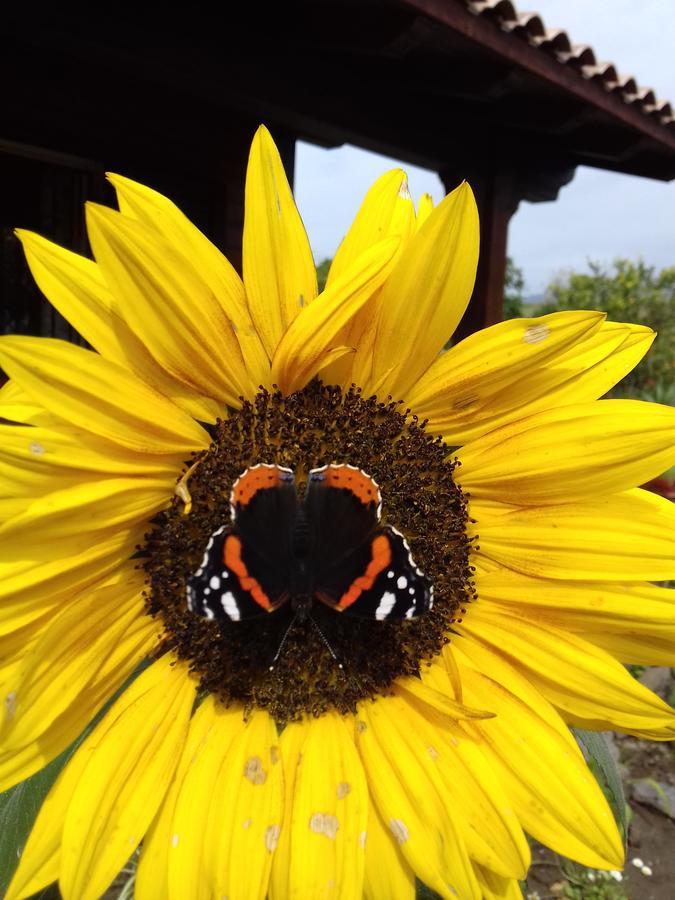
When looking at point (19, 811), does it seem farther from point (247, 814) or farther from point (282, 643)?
point (282, 643)

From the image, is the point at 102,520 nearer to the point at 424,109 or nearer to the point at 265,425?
the point at 265,425

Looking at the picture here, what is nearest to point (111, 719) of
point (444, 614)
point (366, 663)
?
point (366, 663)

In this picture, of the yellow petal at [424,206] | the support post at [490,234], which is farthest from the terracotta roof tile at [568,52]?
the yellow petal at [424,206]

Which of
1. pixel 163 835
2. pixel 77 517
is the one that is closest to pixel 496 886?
pixel 163 835

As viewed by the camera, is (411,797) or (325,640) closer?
(411,797)

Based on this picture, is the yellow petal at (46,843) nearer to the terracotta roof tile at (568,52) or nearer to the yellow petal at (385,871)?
the yellow petal at (385,871)

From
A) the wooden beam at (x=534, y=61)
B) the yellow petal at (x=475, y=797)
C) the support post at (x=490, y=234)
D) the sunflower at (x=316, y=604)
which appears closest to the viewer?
the sunflower at (x=316, y=604)

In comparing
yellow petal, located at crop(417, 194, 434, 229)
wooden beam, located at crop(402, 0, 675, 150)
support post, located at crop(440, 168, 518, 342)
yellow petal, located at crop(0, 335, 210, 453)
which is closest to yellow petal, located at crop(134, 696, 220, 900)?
yellow petal, located at crop(0, 335, 210, 453)
